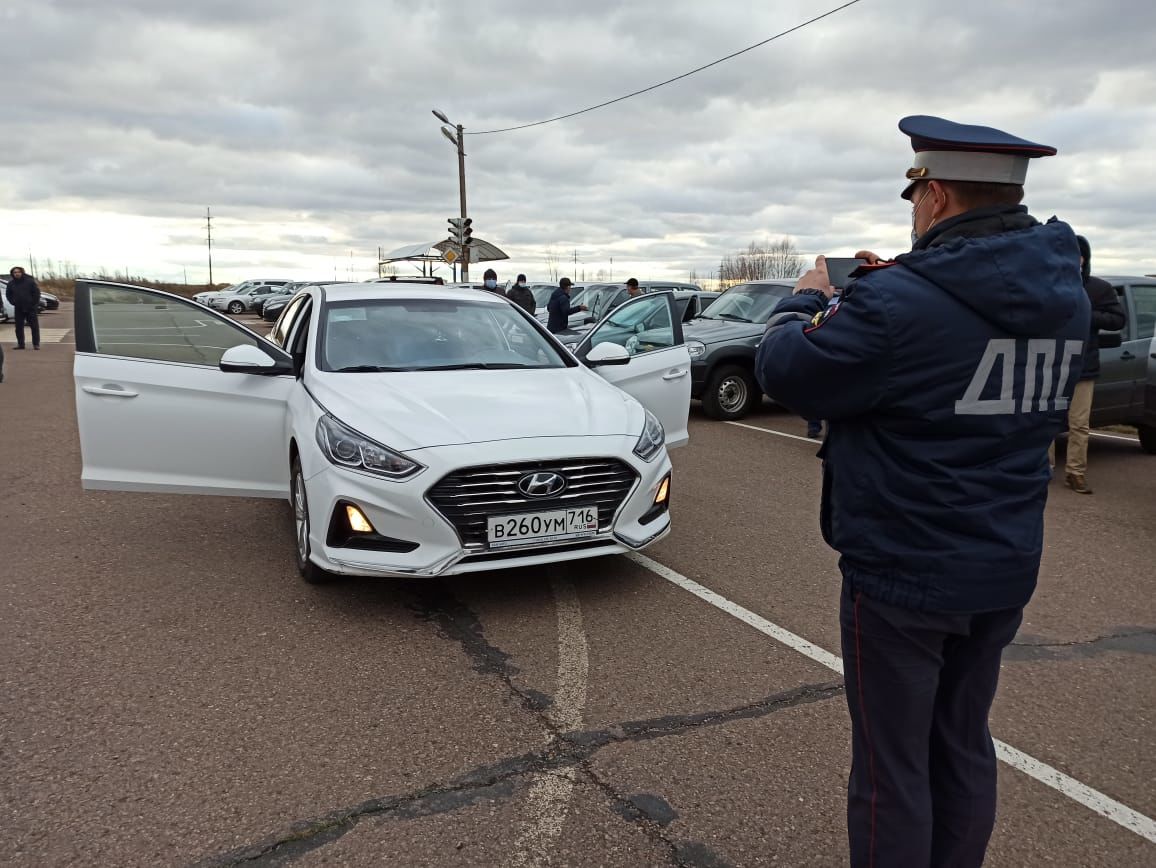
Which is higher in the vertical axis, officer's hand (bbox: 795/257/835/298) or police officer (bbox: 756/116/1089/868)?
officer's hand (bbox: 795/257/835/298)

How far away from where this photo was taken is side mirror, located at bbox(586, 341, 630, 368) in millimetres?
5512

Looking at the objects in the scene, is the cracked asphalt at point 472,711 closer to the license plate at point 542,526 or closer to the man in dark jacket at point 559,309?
the license plate at point 542,526

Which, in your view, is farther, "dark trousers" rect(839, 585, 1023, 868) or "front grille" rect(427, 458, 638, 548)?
"front grille" rect(427, 458, 638, 548)

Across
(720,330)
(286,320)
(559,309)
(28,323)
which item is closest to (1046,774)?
(286,320)

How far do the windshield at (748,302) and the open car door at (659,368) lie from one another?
→ 4.45 meters

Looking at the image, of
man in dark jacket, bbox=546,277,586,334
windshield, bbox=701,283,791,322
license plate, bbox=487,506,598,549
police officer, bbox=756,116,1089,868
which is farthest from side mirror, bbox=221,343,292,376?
man in dark jacket, bbox=546,277,586,334

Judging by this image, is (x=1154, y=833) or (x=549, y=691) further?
(x=549, y=691)

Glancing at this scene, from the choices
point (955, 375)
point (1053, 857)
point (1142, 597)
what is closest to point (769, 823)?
point (1053, 857)

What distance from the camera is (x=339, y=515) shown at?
3.95 m

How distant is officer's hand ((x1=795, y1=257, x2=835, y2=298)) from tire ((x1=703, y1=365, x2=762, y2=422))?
27.5ft

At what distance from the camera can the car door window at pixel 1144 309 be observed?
8453 millimetres

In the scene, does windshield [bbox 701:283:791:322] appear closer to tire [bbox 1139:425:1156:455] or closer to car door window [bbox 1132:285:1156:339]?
car door window [bbox 1132:285:1156:339]

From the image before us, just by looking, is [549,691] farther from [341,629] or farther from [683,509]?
[683,509]

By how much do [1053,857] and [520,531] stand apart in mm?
2332
